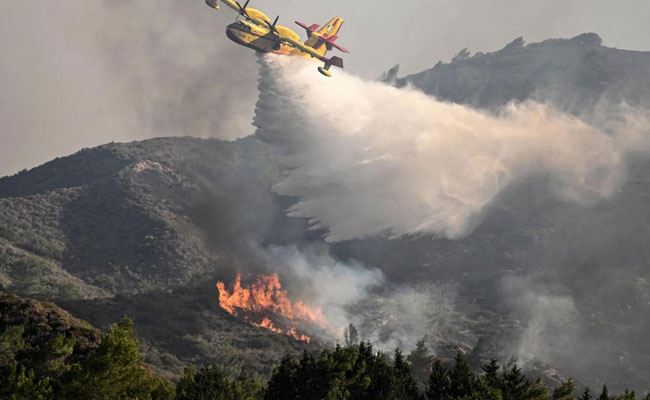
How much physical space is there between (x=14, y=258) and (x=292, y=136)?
247ft

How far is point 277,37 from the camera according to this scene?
70.8 meters

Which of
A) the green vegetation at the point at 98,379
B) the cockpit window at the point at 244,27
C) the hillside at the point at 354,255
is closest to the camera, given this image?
the green vegetation at the point at 98,379

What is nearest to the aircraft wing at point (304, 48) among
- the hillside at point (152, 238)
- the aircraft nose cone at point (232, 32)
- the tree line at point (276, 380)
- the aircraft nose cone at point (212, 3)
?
the aircraft nose cone at point (232, 32)

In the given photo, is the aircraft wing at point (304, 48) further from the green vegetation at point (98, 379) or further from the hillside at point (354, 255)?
the green vegetation at point (98, 379)

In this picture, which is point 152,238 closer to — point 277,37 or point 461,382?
point 277,37

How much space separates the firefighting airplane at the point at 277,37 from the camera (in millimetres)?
67562

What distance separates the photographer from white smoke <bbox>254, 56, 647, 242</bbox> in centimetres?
8275

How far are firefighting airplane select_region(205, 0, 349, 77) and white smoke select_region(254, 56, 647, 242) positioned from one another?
4448mm

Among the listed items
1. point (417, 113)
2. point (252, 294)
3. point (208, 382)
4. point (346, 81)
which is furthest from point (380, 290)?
point (208, 382)

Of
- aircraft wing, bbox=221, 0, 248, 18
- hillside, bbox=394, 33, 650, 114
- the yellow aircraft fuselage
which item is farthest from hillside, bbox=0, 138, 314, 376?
hillside, bbox=394, 33, 650, 114

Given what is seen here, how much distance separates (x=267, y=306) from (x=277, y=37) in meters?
47.4

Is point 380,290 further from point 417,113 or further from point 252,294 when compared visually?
point 417,113

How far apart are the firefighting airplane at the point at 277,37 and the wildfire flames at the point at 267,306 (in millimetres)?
41837

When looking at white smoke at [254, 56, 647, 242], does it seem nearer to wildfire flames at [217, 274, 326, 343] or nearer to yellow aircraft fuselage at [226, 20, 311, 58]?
yellow aircraft fuselage at [226, 20, 311, 58]
